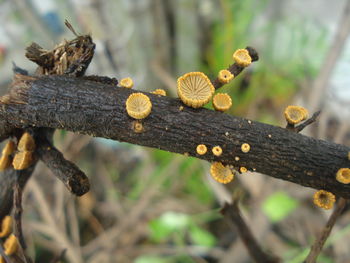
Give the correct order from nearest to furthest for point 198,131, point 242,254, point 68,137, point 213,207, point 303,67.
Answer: point 198,131 < point 242,254 < point 68,137 < point 213,207 < point 303,67

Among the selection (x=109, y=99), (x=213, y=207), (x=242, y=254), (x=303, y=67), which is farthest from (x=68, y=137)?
(x=303, y=67)

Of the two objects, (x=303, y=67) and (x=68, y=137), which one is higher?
(x=303, y=67)

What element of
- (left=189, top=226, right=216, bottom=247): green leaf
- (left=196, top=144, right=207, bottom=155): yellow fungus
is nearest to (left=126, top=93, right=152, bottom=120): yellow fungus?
(left=196, top=144, right=207, bottom=155): yellow fungus

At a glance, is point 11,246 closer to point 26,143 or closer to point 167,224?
point 26,143

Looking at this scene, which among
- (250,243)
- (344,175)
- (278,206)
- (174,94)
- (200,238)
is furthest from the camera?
(174,94)

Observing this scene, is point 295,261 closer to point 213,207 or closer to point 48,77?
point 213,207

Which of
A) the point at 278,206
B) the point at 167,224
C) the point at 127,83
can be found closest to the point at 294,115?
the point at 127,83
